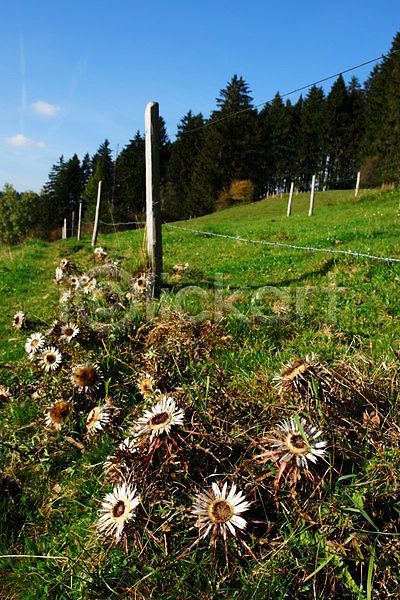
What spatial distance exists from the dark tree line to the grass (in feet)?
169

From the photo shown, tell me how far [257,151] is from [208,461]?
6510 centimetres

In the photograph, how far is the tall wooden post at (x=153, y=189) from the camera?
5.47m

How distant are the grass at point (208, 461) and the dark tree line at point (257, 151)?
169 feet

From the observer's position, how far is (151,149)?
555 cm

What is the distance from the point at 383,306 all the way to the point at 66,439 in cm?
351

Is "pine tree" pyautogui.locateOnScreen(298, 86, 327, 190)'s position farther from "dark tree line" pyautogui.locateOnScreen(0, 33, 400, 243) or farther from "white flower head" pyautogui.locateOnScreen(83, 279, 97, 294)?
"white flower head" pyautogui.locateOnScreen(83, 279, 97, 294)

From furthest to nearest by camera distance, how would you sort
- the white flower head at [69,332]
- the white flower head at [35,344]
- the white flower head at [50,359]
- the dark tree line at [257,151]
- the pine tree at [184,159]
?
the pine tree at [184,159] → the dark tree line at [257,151] → the white flower head at [35,344] → the white flower head at [69,332] → the white flower head at [50,359]

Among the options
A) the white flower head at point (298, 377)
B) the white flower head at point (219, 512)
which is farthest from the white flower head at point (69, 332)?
the white flower head at point (219, 512)

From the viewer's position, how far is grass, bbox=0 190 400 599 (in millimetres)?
1503

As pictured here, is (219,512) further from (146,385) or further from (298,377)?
(146,385)

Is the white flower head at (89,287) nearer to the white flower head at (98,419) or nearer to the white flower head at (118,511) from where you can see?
the white flower head at (98,419)

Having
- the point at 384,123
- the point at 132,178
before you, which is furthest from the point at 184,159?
the point at 384,123

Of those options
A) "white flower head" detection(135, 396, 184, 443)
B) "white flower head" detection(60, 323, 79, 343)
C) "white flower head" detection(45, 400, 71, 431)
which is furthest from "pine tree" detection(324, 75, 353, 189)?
"white flower head" detection(135, 396, 184, 443)

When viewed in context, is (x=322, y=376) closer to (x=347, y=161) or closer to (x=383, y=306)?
(x=383, y=306)
